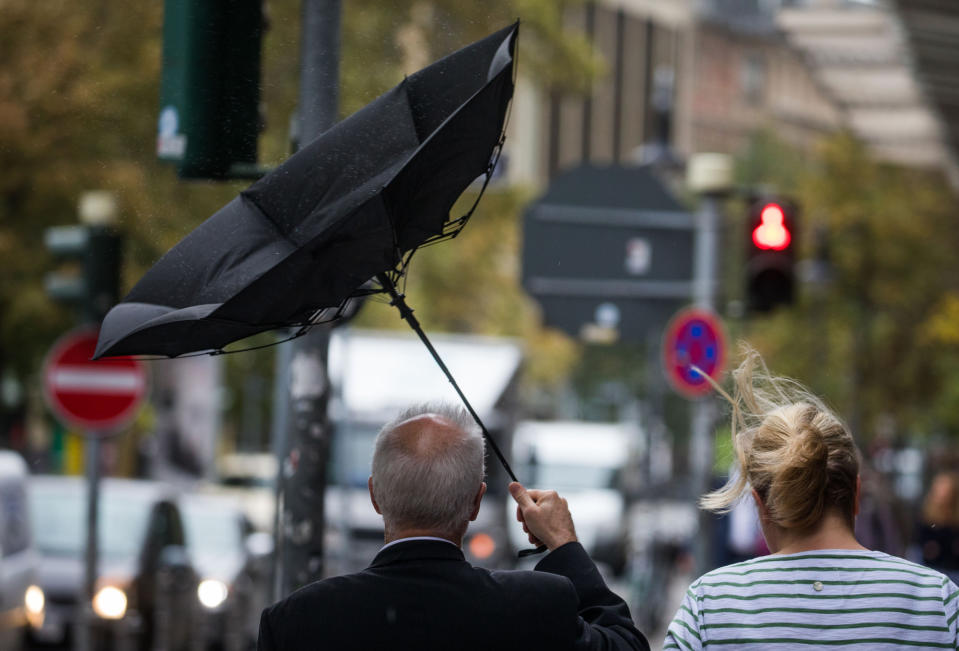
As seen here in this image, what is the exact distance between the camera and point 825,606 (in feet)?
11.0

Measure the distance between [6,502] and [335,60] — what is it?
7914 millimetres

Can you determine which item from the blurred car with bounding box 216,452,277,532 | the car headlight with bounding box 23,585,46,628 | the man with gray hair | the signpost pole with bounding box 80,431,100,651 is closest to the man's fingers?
the man with gray hair

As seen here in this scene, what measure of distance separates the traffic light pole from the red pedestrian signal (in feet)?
26.4

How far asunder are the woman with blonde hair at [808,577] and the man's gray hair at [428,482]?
1.66ft

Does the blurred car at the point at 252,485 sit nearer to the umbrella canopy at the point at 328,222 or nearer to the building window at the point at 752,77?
the umbrella canopy at the point at 328,222

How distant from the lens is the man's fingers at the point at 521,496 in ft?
11.8

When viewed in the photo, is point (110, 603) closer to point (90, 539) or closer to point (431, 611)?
point (90, 539)

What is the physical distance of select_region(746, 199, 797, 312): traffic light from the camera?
1305 centimetres

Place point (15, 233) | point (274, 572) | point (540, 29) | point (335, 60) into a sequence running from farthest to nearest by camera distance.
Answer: point (540, 29)
point (15, 233)
point (274, 572)
point (335, 60)

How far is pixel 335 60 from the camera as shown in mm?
4949

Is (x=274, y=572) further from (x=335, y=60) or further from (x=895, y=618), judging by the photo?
(x=895, y=618)

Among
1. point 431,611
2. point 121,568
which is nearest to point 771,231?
point 121,568

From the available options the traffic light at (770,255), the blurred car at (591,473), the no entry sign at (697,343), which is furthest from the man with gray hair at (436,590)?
the blurred car at (591,473)

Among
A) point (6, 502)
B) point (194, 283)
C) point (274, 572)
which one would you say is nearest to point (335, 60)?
point (194, 283)
